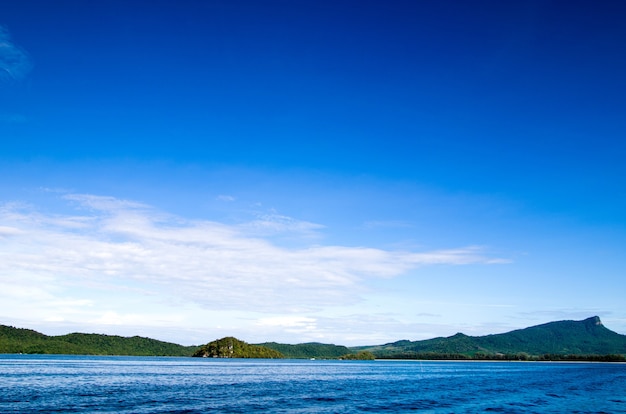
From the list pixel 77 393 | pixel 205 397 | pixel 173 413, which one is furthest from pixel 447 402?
pixel 77 393

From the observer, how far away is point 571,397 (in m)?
73.6

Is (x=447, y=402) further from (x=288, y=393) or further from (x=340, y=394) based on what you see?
(x=288, y=393)

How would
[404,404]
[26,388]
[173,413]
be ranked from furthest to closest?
1. [26,388]
2. [404,404]
3. [173,413]

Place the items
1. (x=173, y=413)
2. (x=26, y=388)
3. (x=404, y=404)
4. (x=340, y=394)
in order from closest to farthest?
(x=173, y=413), (x=404, y=404), (x=26, y=388), (x=340, y=394)

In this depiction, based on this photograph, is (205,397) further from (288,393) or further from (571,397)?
(571,397)

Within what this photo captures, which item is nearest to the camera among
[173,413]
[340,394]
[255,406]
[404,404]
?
[173,413]

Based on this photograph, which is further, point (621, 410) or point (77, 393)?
point (77, 393)

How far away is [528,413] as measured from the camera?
174 ft

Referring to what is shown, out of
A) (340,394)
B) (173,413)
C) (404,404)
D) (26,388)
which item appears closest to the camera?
(173,413)

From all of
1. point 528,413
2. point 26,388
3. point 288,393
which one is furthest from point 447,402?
point 26,388

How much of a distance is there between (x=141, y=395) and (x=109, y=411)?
670 inches

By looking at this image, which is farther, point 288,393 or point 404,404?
point 288,393

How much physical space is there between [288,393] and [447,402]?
2315 cm

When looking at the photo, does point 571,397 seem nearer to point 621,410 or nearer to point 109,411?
point 621,410
